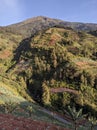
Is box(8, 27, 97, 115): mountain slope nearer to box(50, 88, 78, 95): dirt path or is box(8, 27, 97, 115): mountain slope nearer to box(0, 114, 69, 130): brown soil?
box(50, 88, 78, 95): dirt path

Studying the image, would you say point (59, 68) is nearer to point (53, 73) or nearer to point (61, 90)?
point (53, 73)

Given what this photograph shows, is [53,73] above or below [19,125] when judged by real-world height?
above

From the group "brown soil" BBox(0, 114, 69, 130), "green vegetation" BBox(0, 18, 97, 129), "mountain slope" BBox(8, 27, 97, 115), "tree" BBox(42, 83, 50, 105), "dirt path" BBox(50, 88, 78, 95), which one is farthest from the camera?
"dirt path" BBox(50, 88, 78, 95)

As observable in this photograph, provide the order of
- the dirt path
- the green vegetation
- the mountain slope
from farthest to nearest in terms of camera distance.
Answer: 1. the dirt path
2. the mountain slope
3. the green vegetation

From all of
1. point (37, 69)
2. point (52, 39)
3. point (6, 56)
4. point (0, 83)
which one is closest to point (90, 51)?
point (52, 39)

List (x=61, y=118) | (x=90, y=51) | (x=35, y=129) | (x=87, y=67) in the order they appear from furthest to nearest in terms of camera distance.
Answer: (x=90, y=51) < (x=87, y=67) < (x=61, y=118) < (x=35, y=129)

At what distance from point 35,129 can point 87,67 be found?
8915 centimetres

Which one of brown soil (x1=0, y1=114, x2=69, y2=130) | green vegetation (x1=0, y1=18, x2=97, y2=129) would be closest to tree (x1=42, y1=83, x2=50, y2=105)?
green vegetation (x1=0, y1=18, x2=97, y2=129)

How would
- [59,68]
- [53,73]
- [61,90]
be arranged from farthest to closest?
[59,68], [53,73], [61,90]

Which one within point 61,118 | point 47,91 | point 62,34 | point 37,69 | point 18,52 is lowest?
point 61,118

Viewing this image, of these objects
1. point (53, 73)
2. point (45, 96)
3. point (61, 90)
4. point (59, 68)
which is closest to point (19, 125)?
point (45, 96)

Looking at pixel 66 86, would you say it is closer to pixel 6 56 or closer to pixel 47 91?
pixel 47 91

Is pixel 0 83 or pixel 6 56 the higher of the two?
pixel 6 56

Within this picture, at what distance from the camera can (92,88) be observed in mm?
104250
